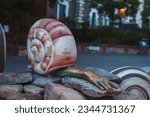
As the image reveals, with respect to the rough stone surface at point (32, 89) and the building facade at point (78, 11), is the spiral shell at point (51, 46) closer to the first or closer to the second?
the rough stone surface at point (32, 89)

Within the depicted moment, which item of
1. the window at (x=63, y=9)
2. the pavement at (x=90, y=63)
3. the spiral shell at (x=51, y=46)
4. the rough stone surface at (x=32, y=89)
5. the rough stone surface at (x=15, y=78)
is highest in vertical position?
the spiral shell at (x=51, y=46)

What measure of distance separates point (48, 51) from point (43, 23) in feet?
1.23

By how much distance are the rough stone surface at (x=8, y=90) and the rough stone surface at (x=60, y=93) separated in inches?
17.2

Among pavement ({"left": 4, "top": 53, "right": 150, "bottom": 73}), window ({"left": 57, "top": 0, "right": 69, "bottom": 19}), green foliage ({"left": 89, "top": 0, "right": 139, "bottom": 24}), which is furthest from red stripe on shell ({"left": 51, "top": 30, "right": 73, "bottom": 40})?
window ({"left": 57, "top": 0, "right": 69, "bottom": 19})

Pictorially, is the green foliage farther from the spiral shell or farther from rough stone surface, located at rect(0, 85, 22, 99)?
rough stone surface, located at rect(0, 85, 22, 99)

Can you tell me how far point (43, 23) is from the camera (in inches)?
209

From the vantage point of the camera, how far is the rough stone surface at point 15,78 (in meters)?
5.36

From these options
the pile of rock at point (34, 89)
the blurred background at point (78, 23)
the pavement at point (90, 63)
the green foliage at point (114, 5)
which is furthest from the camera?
the green foliage at point (114, 5)

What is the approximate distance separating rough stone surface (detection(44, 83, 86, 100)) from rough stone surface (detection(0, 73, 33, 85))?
551 mm

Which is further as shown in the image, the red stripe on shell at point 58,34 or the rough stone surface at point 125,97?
the red stripe on shell at point 58,34

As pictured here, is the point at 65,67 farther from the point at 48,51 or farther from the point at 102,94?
the point at 102,94

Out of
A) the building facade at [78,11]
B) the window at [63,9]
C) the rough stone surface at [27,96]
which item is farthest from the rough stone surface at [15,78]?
the building facade at [78,11]

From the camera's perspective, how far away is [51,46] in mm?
5125

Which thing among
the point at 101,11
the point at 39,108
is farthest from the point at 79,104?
the point at 101,11
